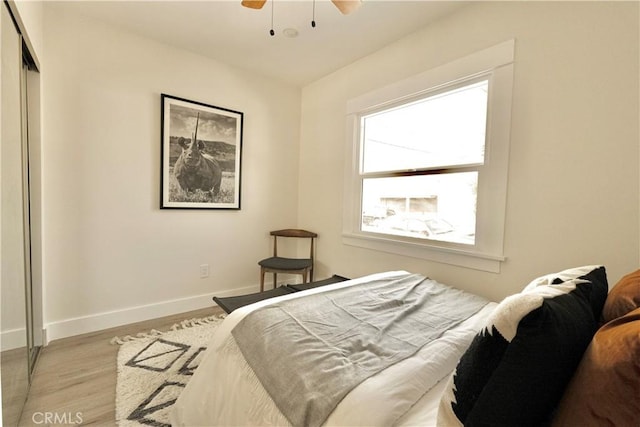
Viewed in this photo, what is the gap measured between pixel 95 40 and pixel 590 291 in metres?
3.42

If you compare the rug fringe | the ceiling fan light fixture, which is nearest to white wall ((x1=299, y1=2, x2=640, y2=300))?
the ceiling fan light fixture

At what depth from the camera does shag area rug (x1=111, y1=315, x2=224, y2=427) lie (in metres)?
1.48

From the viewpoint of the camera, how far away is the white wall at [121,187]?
86.4 inches

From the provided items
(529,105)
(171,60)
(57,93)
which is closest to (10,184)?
(57,93)

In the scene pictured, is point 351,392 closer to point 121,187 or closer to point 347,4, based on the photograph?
point 347,4

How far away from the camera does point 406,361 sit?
39.8 inches

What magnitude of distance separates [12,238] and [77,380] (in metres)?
0.99

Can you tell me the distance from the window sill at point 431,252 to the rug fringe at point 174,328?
150 cm

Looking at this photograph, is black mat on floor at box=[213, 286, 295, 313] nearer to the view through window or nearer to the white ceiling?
the view through window

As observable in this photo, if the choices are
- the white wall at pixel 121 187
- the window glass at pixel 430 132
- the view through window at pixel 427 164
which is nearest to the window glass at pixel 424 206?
the view through window at pixel 427 164

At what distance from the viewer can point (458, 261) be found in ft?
6.78

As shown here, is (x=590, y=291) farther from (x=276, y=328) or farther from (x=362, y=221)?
(x=362, y=221)

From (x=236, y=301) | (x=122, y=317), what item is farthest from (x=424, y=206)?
(x=122, y=317)

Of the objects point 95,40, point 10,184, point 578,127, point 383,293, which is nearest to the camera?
point 10,184
